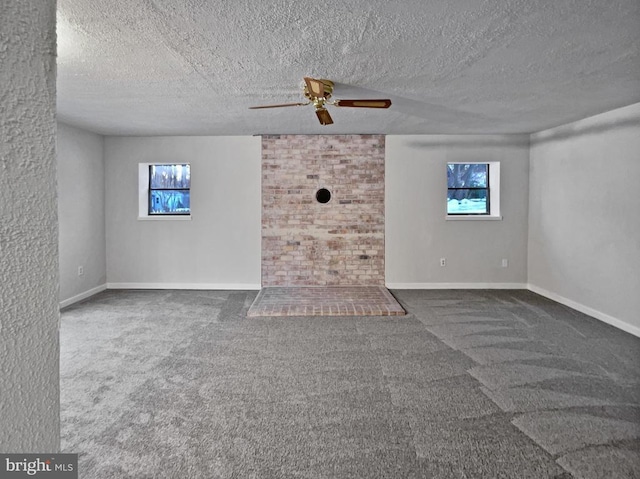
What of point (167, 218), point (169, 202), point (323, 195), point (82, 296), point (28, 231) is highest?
point (323, 195)

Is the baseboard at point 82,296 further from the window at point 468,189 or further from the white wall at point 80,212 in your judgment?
the window at point 468,189

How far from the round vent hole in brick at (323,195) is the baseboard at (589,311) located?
3.33 meters

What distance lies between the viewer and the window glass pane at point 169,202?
19.9ft

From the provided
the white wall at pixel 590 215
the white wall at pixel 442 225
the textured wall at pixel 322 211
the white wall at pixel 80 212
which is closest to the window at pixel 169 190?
the white wall at pixel 80 212

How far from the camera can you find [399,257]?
19.3 ft

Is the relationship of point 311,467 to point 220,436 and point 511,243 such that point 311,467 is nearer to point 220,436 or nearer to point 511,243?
point 220,436

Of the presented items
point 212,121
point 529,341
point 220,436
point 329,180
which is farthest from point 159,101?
point 529,341

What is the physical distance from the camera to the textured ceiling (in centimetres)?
206

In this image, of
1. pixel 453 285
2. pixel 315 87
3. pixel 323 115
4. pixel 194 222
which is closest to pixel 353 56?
pixel 315 87

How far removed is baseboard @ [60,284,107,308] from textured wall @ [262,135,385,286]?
244 cm

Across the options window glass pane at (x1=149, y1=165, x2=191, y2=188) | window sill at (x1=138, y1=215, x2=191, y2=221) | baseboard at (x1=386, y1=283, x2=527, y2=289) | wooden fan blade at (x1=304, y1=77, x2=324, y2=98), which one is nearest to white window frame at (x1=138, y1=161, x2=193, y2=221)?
window sill at (x1=138, y1=215, x2=191, y2=221)

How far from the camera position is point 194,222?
592 cm

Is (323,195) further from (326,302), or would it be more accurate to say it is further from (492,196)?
(492,196)

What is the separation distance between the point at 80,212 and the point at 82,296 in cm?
116
